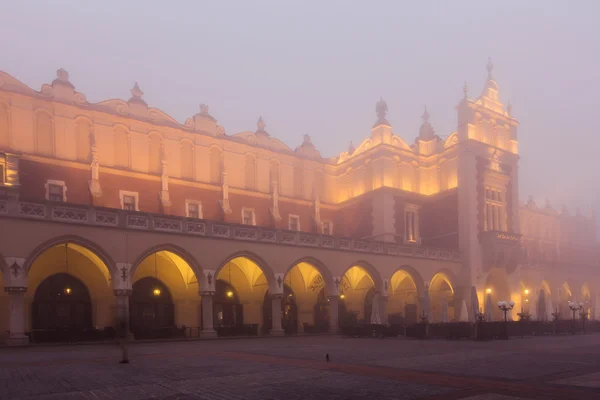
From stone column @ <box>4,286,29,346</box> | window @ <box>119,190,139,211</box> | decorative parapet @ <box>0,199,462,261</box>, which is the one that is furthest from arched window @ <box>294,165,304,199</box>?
stone column @ <box>4,286,29,346</box>

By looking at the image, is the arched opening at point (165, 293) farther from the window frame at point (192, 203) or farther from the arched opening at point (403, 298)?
the arched opening at point (403, 298)

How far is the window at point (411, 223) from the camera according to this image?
151 feet

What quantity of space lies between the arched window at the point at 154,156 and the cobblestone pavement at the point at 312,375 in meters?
19.3

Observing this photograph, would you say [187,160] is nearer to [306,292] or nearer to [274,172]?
[274,172]

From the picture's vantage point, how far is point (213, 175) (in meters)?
39.7

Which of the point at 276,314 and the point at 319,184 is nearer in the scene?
the point at 276,314

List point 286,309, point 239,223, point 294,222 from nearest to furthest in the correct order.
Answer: point 239,223 < point 286,309 < point 294,222

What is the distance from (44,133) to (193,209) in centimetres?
1088

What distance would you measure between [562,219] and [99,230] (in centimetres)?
6033

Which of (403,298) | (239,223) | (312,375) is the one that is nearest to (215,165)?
(239,223)

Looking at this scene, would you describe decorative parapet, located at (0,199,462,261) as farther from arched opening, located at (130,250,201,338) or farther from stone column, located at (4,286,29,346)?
arched opening, located at (130,250,201,338)

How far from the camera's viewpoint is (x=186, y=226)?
2958cm

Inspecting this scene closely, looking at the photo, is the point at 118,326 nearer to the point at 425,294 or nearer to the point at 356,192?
the point at 425,294

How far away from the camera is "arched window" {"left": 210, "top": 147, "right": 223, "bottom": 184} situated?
3966 cm
